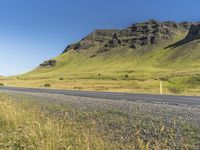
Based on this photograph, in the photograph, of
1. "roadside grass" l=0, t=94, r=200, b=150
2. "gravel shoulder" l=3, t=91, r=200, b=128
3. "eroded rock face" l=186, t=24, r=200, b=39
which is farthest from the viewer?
"eroded rock face" l=186, t=24, r=200, b=39

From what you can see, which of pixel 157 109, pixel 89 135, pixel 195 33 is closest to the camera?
pixel 89 135

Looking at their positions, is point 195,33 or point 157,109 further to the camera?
point 195,33

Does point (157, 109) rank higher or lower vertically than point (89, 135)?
lower

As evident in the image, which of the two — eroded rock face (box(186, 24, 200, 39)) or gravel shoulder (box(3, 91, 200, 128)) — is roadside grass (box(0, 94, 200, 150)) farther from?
eroded rock face (box(186, 24, 200, 39))

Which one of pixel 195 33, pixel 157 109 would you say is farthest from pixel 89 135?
pixel 195 33

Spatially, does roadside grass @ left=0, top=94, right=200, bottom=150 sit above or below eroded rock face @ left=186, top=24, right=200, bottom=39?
below

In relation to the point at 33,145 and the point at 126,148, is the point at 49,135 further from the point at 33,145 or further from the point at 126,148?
the point at 126,148

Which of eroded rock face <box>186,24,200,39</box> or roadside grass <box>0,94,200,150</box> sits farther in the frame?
eroded rock face <box>186,24,200,39</box>

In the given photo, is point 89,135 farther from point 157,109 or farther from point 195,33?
point 195,33

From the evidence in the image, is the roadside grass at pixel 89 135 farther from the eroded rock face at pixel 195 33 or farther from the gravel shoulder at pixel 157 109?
the eroded rock face at pixel 195 33

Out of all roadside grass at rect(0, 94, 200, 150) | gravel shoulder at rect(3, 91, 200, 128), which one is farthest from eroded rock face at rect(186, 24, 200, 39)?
roadside grass at rect(0, 94, 200, 150)

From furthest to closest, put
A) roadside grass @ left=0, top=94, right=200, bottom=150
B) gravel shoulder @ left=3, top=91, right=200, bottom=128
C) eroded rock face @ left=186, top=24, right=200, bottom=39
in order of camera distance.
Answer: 1. eroded rock face @ left=186, top=24, right=200, bottom=39
2. gravel shoulder @ left=3, top=91, right=200, bottom=128
3. roadside grass @ left=0, top=94, right=200, bottom=150

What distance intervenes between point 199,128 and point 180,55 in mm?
161488

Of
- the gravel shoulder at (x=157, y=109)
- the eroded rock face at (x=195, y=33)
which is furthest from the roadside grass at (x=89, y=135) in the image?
the eroded rock face at (x=195, y=33)
